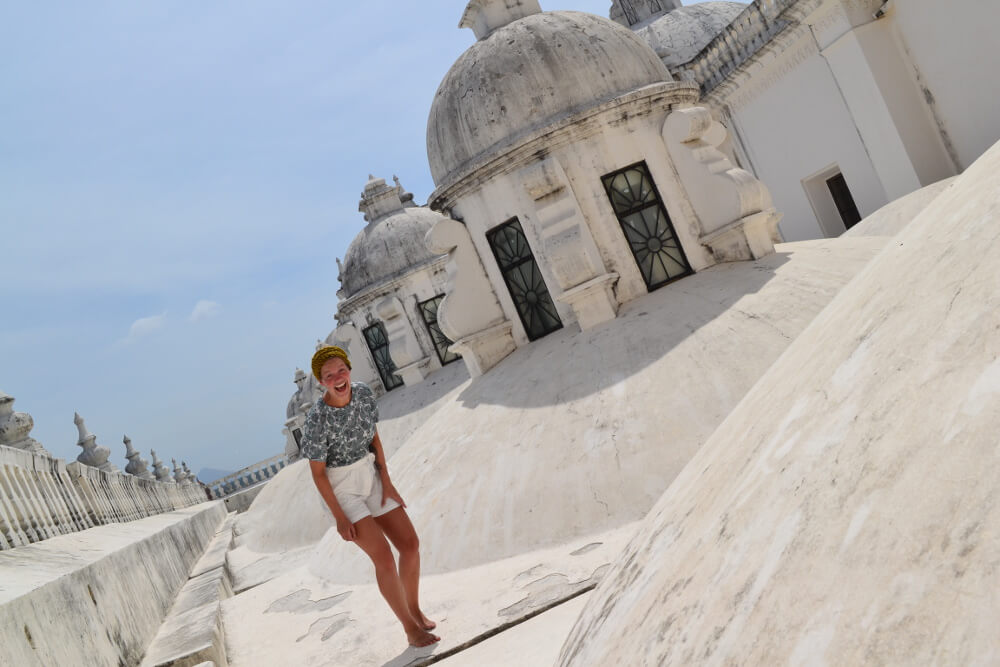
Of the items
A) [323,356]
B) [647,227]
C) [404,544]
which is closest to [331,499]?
[404,544]

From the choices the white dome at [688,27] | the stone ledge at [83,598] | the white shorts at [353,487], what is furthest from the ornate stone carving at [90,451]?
the white dome at [688,27]

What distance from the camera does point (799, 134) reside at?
51.0 feet

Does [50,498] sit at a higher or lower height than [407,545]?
higher

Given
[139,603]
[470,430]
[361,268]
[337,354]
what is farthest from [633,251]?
[361,268]

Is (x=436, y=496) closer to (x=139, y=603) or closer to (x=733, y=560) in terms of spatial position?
(x=139, y=603)

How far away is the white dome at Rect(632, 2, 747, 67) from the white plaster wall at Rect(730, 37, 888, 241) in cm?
527

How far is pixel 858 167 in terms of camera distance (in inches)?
552

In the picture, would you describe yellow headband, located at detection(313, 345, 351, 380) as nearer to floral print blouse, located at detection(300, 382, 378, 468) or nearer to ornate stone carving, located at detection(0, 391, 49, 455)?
floral print blouse, located at detection(300, 382, 378, 468)

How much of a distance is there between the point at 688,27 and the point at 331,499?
2110cm

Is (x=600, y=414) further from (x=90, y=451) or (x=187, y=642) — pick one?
(x=90, y=451)

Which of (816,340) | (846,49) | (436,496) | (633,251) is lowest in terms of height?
(436,496)

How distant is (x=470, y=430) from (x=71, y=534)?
345cm

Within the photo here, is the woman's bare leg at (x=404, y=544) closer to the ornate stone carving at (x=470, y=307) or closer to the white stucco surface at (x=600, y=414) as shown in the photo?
the white stucco surface at (x=600, y=414)

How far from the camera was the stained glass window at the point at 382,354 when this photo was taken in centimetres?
1706
